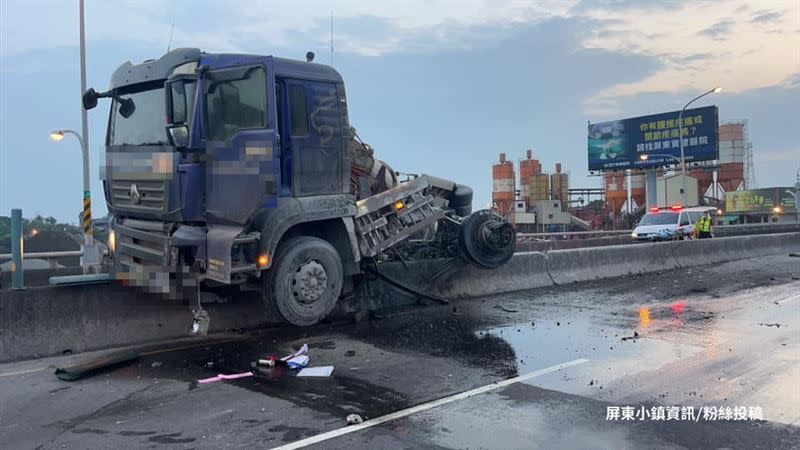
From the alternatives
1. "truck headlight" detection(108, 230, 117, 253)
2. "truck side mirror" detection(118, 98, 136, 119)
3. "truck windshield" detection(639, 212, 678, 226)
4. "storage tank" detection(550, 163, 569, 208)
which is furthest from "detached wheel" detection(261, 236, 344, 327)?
"storage tank" detection(550, 163, 569, 208)

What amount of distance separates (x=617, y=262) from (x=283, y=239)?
9579 mm

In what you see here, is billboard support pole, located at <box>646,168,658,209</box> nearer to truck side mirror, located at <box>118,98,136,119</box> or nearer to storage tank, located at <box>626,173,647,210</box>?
storage tank, located at <box>626,173,647,210</box>

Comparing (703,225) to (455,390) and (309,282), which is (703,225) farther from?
(455,390)

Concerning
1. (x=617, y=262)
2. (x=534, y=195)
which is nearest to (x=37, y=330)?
(x=617, y=262)

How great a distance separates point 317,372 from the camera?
629 centimetres

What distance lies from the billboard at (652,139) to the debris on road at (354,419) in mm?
64462

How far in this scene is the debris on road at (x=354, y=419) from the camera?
4.77m

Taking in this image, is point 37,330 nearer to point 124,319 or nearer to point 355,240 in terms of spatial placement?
point 124,319

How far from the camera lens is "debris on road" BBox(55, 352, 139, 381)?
6.14 m

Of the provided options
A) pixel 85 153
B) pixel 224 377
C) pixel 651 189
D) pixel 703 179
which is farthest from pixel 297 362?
pixel 703 179

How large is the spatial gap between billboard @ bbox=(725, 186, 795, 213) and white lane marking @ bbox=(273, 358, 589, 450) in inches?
2834

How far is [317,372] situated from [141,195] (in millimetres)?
3034

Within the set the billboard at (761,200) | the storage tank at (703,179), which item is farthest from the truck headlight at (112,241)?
the billboard at (761,200)

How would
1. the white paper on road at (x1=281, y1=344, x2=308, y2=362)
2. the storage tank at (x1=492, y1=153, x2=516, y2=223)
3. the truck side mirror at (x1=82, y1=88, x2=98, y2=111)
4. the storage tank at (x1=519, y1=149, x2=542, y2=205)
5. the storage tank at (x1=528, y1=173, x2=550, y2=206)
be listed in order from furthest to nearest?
the storage tank at (x1=519, y1=149, x2=542, y2=205), the storage tank at (x1=492, y1=153, x2=516, y2=223), the storage tank at (x1=528, y1=173, x2=550, y2=206), the truck side mirror at (x1=82, y1=88, x2=98, y2=111), the white paper on road at (x1=281, y1=344, x2=308, y2=362)
